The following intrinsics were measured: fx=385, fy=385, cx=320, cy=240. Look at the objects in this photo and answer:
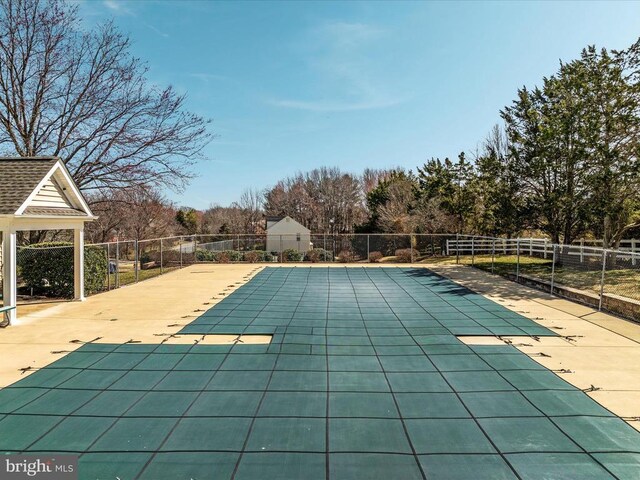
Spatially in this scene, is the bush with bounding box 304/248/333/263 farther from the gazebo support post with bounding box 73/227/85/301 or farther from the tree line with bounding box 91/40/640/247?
the gazebo support post with bounding box 73/227/85/301

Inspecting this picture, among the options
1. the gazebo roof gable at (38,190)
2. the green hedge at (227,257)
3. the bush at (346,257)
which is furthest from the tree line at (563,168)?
the gazebo roof gable at (38,190)

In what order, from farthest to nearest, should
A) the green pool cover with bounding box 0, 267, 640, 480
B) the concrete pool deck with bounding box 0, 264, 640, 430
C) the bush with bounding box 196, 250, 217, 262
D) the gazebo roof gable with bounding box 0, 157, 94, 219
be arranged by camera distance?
the bush with bounding box 196, 250, 217, 262 → the gazebo roof gable with bounding box 0, 157, 94, 219 → the concrete pool deck with bounding box 0, 264, 640, 430 → the green pool cover with bounding box 0, 267, 640, 480

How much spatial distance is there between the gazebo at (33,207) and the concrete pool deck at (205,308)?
29.4 inches

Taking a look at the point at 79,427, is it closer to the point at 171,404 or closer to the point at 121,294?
the point at 171,404

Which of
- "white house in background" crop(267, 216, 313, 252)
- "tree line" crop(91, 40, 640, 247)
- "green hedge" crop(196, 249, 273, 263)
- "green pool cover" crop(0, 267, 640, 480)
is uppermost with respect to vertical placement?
"tree line" crop(91, 40, 640, 247)

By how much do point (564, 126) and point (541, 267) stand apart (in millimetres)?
4985

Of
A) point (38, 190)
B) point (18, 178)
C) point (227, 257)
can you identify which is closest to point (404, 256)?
point (227, 257)

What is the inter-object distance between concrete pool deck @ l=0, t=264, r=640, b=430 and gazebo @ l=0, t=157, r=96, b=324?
747 mm

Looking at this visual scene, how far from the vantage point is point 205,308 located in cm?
824

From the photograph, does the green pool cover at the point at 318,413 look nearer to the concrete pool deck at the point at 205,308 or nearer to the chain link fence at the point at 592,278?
the concrete pool deck at the point at 205,308

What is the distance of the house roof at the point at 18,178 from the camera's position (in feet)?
23.6

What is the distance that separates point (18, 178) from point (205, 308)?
463 cm

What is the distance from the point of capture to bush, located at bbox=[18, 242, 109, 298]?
9.84 meters

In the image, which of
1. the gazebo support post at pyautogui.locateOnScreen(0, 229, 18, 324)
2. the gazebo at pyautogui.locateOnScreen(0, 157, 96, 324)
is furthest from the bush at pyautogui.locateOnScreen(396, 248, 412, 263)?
the gazebo support post at pyautogui.locateOnScreen(0, 229, 18, 324)
